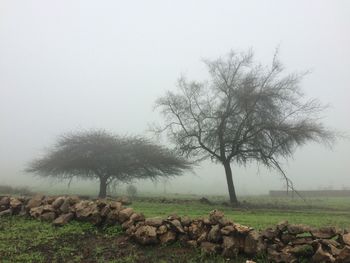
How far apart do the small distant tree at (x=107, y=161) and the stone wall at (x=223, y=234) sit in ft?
62.5

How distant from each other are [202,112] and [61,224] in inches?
713

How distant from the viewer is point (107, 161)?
1224 inches

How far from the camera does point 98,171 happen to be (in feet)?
104

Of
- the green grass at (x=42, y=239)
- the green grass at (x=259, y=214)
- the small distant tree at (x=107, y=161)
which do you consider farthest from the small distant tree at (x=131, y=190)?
the green grass at (x=42, y=239)

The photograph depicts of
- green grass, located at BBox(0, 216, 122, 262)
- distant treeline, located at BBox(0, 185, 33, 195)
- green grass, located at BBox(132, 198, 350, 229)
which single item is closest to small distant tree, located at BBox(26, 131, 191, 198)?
distant treeline, located at BBox(0, 185, 33, 195)

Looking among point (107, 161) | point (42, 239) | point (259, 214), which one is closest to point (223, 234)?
point (42, 239)

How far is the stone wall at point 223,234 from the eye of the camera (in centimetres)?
848

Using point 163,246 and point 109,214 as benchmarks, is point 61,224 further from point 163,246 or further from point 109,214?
point 163,246

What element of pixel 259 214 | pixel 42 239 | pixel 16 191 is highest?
pixel 16 191

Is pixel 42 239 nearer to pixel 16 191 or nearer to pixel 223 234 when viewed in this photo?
pixel 223 234

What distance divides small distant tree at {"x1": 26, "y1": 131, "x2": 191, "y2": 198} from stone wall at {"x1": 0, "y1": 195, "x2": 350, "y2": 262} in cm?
1904

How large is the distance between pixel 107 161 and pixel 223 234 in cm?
2248

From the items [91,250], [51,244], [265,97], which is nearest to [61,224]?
[51,244]

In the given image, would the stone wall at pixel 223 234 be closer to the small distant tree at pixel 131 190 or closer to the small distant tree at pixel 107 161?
the small distant tree at pixel 107 161
